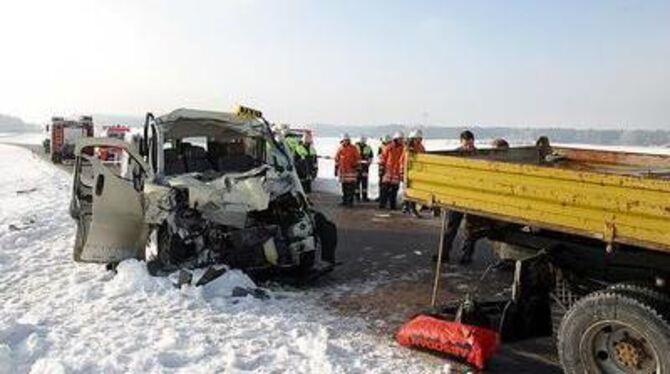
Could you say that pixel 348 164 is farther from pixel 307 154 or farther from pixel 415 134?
pixel 307 154

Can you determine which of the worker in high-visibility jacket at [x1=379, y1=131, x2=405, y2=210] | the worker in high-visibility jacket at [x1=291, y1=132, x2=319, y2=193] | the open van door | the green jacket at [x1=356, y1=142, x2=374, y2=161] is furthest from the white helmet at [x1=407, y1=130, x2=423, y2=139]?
the open van door

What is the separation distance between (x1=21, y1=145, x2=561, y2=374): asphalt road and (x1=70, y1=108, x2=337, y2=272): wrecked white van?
67 centimetres

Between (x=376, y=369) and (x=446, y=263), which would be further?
(x=446, y=263)

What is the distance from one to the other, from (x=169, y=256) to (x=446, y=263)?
3784 mm

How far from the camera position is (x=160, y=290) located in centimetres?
820

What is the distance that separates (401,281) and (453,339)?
3149 mm

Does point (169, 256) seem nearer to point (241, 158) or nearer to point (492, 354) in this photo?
point (241, 158)

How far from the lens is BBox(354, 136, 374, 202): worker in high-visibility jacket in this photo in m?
18.5

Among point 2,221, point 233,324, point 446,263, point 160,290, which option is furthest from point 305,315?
point 2,221

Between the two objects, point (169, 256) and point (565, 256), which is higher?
point (565, 256)

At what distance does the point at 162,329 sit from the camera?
22.8 feet

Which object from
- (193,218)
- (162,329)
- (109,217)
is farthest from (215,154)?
(162,329)

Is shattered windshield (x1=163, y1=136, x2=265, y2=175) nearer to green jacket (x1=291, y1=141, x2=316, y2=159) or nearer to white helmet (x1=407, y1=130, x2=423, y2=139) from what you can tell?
white helmet (x1=407, y1=130, x2=423, y2=139)

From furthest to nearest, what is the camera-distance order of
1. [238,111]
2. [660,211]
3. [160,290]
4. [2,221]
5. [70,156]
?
[70,156] → [2,221] → [238,111] → [160,290] → [660,211]
